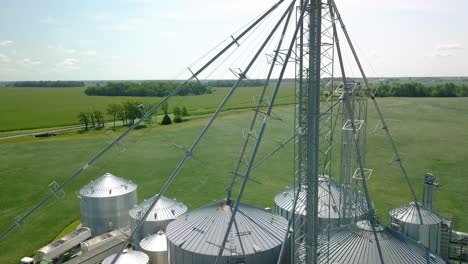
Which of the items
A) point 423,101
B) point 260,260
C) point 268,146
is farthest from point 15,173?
point 423,101

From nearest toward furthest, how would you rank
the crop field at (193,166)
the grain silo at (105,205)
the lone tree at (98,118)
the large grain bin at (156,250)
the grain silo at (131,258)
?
1. the grain silo at (131,258)
2. the large grain bin at (156,250)
3. the grain silo at (105,205)
4. the crop field at (193,166)
5. the lone tree at (98,118)

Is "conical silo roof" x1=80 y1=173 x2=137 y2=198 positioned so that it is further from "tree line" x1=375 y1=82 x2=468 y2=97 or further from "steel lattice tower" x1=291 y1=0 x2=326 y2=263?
"tree line" x1=375 y1=82 x2=468 y2=97

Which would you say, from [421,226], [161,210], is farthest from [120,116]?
[421,226]

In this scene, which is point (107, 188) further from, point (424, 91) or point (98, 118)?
point (424, 91)

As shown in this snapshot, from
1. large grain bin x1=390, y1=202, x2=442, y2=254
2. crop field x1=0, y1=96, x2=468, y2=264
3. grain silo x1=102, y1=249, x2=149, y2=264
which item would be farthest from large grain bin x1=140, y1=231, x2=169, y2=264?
large grain bin x1=390, y1=202, x2=442, y2=254

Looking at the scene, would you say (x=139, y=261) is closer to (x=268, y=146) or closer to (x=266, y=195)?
(x=266, y=195)

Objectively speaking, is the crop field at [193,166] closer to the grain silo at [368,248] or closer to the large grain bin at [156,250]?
the large grain bin at [156,250]

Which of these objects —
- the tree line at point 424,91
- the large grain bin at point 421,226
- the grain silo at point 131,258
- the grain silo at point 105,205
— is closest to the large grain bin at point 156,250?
the grain silo at point 131,258

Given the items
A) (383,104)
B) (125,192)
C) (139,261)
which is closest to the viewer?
(139,261)
